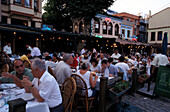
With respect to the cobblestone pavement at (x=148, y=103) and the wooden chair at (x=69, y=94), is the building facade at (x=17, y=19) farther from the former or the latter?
the wooden chair at (x=69, y=94)

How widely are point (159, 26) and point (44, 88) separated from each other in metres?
31.7

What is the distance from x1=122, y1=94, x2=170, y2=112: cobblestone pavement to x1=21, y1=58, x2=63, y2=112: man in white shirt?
10.8 ft

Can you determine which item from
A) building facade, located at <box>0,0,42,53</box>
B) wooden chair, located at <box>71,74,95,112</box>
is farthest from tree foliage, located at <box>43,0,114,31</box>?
wooden chair, located at <box>71,74,95,112</box>

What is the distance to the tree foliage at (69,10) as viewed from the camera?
729 inches

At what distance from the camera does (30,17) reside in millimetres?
15422

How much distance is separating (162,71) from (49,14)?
74.4 feet

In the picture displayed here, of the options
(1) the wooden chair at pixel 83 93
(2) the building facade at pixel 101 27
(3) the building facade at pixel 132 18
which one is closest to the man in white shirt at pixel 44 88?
(1) the wooden chair at pixel 83 93

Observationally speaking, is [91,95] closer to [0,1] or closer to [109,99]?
[109,99]

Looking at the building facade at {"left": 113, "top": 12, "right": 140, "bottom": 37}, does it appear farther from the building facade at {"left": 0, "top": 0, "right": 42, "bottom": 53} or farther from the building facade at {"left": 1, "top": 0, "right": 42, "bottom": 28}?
the building facade at {"left": 0, "top": 0, "right": 42, "bottom": 53}

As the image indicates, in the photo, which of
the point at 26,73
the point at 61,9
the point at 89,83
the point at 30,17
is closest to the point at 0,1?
the point at 30,17

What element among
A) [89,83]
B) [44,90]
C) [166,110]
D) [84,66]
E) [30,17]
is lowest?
[166,110]

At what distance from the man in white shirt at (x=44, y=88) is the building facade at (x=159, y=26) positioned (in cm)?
2973

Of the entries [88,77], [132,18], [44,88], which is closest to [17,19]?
[88,77]

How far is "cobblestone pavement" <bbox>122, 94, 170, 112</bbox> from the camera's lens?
4.33 meters
